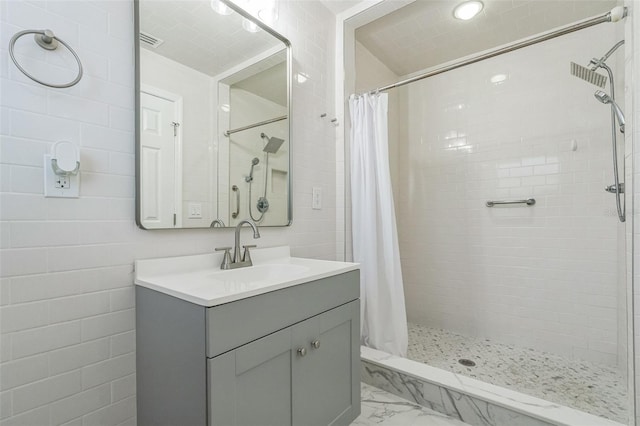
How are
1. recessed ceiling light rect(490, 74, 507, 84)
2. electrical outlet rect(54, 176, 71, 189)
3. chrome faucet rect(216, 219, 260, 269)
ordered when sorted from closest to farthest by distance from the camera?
electrical outlet rect(54, 176, 71, 189) < chrome faucet rect(216, 219, 260, 269) < recessed ceiling light rect(490, 74, 507, 84)

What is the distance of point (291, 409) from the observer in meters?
1.09

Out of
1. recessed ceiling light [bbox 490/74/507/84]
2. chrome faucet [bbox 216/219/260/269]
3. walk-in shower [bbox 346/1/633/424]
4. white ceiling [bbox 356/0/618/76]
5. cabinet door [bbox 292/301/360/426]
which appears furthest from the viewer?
recessed ceiling light [bbox 490/74/507/84]

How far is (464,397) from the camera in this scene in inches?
55.9

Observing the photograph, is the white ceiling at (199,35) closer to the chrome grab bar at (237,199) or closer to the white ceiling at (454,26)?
the chrome grab bar at (237,199)

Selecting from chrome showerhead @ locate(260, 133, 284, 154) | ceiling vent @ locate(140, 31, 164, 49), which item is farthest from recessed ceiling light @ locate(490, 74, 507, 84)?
ceiling vent @ locate(140, 31, 164, 49)

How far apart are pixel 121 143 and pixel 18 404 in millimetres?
856

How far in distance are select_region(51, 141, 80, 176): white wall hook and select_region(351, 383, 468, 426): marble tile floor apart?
1.53 metres

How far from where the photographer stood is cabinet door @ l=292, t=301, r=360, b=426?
3.71 ft

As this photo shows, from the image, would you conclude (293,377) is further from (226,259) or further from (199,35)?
(199,35)

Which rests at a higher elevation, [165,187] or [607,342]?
[165,187]

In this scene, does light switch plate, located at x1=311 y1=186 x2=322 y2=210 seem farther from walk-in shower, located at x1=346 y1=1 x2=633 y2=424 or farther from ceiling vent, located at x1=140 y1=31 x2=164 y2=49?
ceiling vent, located at x1=140 y1=31 x2=164 y2=49

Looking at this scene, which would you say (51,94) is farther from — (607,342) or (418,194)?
(607,342)

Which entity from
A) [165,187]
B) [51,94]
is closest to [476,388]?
[165,187]

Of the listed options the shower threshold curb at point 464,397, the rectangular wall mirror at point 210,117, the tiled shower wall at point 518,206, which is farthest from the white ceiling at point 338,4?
the shower threshold curb at point 464,397
